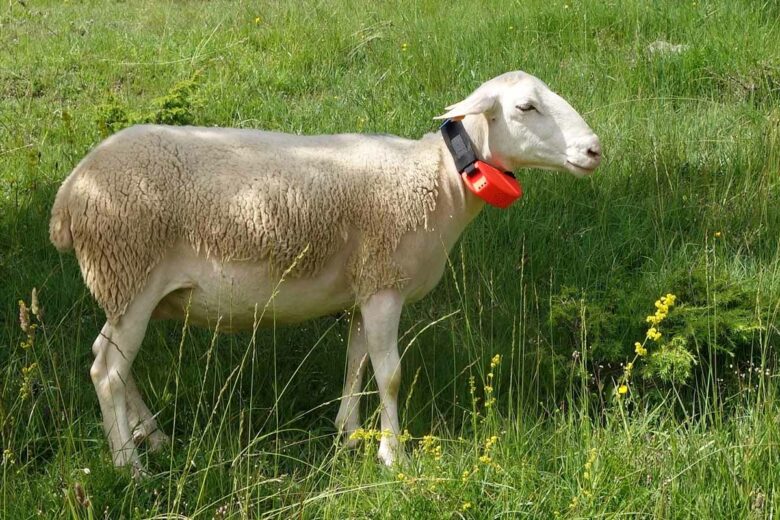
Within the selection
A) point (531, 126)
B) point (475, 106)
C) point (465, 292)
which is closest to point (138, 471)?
point (465, 292)

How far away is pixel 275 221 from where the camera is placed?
3842 mm

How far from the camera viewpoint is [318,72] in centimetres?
748

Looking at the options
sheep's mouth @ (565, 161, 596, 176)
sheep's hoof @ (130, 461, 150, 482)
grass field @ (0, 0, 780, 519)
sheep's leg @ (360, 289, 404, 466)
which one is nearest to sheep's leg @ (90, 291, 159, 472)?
sheep's hoof @ (130, 461, 150, 482)

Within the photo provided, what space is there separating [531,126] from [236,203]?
118 centimetres

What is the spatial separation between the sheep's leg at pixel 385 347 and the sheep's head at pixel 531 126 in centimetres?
75

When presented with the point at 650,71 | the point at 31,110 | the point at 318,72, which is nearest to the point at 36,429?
the point at 31,110

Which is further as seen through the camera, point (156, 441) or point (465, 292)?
point (156, 441)

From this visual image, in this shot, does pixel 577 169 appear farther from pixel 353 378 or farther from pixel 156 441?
pixel 156 441

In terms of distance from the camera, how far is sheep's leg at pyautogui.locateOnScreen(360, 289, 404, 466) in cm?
400

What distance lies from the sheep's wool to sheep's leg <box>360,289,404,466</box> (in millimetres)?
58

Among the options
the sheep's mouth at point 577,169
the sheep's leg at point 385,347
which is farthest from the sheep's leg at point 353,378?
the sheep's mouth at point 577,169

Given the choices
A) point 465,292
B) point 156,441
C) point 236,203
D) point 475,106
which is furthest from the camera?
point 156,441

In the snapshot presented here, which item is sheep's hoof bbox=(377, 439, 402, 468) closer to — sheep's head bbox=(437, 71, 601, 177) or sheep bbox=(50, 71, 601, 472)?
sheep bbox=(50, 71, 601, 472)

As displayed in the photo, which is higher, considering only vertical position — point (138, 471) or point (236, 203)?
point (236, 203)
